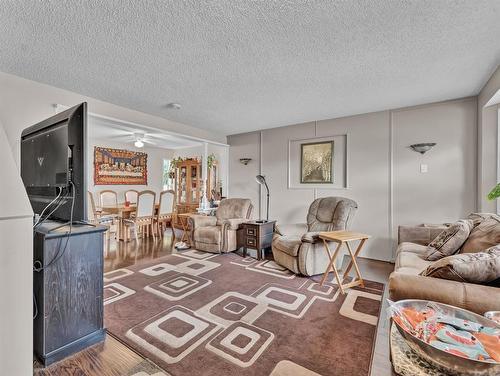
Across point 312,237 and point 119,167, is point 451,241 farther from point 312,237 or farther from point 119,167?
point 119,167

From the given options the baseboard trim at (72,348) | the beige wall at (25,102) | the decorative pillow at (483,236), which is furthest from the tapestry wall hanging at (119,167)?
the decorative pillow at (483,236)

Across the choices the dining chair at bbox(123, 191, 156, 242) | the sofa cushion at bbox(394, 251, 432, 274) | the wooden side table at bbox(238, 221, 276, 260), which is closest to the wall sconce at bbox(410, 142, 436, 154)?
the sofa cushion at bbox(394, 251, 432, 274)

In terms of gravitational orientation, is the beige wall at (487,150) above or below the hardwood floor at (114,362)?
above

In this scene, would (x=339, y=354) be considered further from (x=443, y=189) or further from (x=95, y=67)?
(x=95, y=67)

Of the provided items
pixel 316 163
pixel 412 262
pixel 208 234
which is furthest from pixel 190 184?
pixel 412 262

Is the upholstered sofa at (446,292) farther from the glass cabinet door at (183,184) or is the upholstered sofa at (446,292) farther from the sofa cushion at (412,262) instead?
the glass cabinet door at (183,184)

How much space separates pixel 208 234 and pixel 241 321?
2181 mm

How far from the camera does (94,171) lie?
5.86 metres

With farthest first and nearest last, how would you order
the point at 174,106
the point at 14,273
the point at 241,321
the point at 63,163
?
the point at 174,106, the point at 241,321, the point at 63,163, the point at 14,273

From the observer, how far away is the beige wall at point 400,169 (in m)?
3.31

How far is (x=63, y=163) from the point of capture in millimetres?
1534

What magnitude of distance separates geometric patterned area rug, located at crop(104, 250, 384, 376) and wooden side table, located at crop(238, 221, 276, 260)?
0.60 m

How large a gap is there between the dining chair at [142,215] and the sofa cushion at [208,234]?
142 cm

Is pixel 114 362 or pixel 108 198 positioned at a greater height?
pixel 108 198
